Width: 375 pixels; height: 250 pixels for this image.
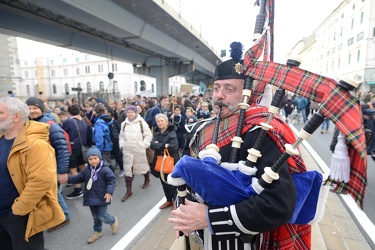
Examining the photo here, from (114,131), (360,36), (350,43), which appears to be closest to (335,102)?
(114,131)

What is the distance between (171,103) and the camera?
8.72m

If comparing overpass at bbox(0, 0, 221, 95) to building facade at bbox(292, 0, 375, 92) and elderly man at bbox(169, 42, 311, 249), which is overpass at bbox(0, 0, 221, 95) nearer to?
elderly man at bbox(169, 42, 311, 249)

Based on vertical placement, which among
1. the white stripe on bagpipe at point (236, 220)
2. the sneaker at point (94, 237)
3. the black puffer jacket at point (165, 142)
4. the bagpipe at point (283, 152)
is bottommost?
the sneaker at point (94, 237)

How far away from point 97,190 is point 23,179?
116 cm

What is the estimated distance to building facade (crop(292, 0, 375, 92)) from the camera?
84.1 ft

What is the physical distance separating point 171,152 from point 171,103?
475cm

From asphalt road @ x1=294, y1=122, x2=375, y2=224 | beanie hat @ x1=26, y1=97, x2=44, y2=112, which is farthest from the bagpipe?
asphalt road @ x1=294, y1=122, x2=375, y2=224

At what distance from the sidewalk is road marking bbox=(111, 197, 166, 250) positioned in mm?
97

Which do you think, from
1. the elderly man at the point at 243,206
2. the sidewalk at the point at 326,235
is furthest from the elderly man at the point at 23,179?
the elderly man at the point at 243,206

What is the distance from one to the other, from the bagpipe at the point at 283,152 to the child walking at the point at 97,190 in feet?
7.12

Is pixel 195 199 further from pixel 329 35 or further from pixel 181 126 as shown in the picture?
pixel 329 35

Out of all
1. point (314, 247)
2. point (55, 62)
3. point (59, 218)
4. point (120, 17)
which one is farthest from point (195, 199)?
point (55, 62)

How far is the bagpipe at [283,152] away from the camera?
0.99 metres

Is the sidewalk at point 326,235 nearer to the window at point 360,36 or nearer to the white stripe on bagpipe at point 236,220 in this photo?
the white stripe on bagpipe at point 236,220
